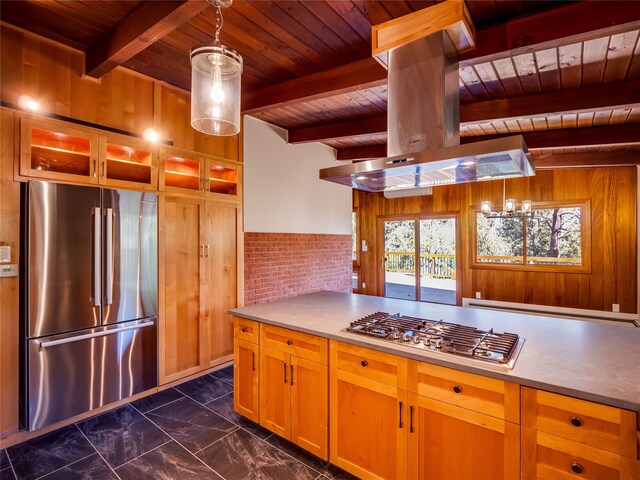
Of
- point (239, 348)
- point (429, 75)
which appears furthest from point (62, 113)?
point (429, 75)

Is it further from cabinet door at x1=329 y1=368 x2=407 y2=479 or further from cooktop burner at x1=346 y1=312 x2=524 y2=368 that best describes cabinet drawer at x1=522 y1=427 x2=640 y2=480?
cabinet door at x1=329 y1=368 x2=407 y2=479

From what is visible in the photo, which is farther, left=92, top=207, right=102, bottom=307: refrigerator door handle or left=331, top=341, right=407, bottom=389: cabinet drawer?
left=92, top=207, right=102, bottom=307: refrigerator door handle

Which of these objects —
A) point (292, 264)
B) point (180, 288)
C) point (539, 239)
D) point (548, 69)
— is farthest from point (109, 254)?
point (539, 239)

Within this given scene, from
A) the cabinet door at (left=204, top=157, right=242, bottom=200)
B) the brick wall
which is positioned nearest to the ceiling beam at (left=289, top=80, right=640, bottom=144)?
the cabinet door at (left=204, top=157, right=242, bottom=200)

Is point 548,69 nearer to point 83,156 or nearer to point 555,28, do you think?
point 555,28

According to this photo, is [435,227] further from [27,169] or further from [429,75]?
[27,169]

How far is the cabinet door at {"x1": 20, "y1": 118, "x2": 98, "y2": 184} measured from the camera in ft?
7.50

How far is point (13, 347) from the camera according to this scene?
7.41 ft

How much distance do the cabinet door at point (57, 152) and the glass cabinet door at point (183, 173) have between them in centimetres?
65

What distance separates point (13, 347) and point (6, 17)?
227 centimetres

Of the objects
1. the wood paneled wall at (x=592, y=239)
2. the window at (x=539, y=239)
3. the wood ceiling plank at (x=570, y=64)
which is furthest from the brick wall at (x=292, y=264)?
the wood ceiling plank at (x=570, y=64)

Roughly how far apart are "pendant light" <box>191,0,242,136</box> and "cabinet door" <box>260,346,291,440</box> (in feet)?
5.12

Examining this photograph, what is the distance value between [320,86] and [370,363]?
7.64ft

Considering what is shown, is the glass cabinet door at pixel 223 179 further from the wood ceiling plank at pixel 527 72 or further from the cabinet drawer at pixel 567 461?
the cabinet drawer at pixel 567 461
